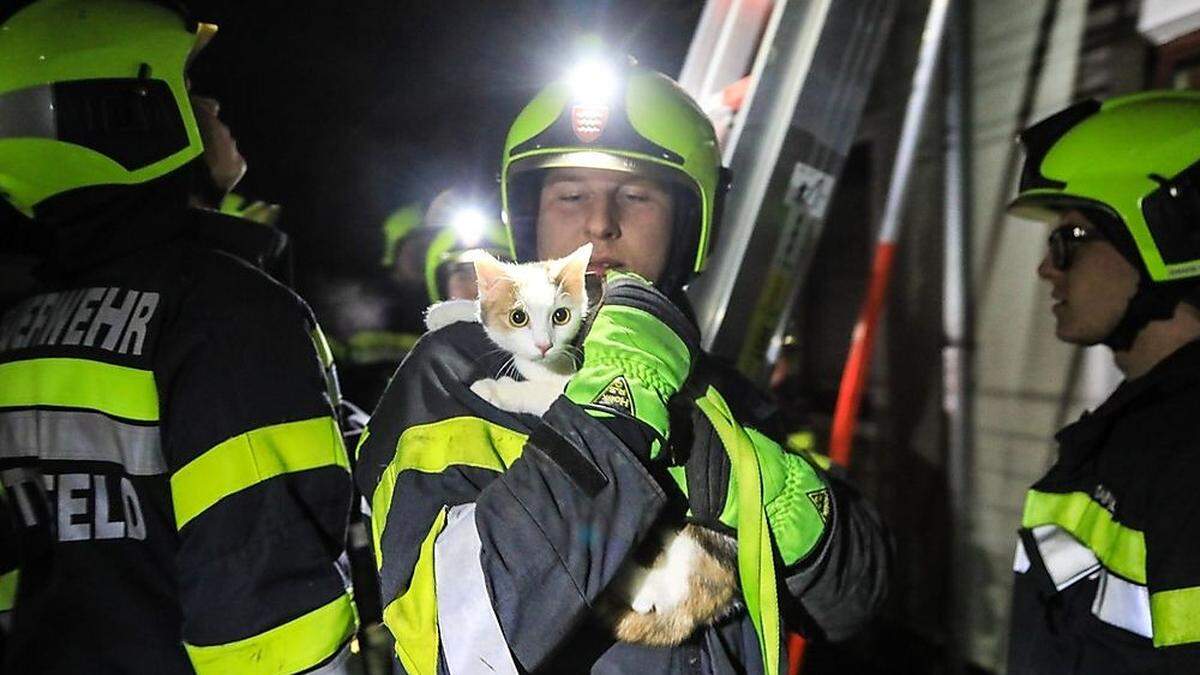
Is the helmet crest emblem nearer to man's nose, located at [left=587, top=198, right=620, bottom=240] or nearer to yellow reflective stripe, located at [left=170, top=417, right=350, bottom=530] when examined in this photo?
man's nose, located at [left=587, top=198, right=620, bottom=240]

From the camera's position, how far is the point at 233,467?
1492 mm

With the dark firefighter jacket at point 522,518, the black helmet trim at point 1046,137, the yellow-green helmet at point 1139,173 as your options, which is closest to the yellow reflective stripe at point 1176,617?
the dark firefighter jacket at point 522,518

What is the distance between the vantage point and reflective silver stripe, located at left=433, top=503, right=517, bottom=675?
3.33 feet

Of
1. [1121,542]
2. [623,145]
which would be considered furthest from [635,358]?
[1121,542]

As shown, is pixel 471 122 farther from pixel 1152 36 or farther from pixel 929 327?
pixel 1152 36

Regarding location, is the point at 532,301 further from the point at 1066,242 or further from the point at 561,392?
the point at 1066,242

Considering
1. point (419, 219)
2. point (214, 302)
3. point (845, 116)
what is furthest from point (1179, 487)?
point (419, 219)

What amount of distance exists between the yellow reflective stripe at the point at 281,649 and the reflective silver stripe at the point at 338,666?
2cm

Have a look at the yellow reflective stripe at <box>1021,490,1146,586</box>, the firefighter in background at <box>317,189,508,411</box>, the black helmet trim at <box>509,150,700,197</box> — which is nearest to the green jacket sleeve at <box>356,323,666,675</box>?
the black helmet trim at <box>509,150,700,197</box>

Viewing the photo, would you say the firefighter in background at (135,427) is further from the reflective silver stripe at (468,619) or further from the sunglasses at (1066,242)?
the sunglasses at (1066,242)

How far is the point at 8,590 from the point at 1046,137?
10.0ft

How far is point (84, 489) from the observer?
Answer: 1.50m

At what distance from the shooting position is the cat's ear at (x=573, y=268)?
1136 millimetres

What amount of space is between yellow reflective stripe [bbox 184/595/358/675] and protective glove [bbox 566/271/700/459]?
0.82 m
